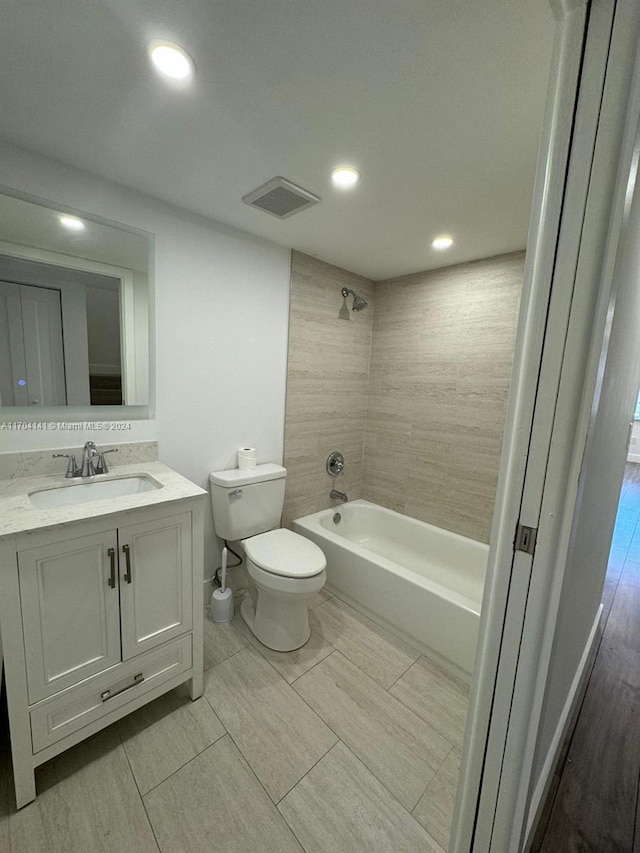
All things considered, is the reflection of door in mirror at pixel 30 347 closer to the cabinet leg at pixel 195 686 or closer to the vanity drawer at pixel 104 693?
the vanity drawer at pixel 104 693

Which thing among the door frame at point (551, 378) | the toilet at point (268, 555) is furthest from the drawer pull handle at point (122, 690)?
the door frame at point (551, 378)

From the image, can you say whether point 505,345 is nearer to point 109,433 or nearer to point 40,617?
point 109,433

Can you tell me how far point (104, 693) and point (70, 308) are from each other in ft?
5.05

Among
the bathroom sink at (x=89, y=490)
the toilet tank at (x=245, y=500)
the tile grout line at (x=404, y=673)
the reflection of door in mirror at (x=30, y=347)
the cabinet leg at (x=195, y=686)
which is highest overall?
the reflection of door in mirror at (x=30, y=347)

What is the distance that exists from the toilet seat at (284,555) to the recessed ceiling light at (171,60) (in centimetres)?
183

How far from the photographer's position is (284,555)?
1803mm

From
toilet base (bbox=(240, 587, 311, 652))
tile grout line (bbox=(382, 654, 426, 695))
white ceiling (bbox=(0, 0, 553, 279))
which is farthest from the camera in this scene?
toilet base (bbox=(240, 587, 311, 652))

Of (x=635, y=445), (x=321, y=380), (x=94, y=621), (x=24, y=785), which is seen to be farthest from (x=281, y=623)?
(x=635, y=445)

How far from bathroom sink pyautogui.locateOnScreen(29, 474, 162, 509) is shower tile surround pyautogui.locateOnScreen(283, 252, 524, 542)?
3.30ft

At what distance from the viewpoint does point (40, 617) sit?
108 cm

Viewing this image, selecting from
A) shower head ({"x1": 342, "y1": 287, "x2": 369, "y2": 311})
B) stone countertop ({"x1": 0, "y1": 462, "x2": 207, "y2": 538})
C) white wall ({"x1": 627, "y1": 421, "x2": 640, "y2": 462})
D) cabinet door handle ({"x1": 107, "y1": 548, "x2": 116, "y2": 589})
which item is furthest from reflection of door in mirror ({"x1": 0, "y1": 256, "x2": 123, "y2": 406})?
white wall ({"x1": 627, "y1": 421, "x2": 640, "y2": 462})

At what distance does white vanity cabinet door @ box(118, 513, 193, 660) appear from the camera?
125 cm

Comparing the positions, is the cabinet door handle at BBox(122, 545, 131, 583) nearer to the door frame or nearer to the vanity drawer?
the vanity drawer

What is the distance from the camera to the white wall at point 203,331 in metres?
1.53
